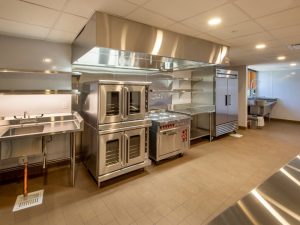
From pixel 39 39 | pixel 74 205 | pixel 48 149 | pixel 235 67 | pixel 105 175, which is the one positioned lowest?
pixel 74 205

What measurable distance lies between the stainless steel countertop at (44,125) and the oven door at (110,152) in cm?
40

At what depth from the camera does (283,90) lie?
26.2 feet

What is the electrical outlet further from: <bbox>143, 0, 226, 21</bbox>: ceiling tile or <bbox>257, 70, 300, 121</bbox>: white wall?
<bbox>257, 70, 300, 121</bbox>: white wall

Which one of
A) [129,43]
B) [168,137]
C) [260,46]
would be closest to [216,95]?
[260,46]

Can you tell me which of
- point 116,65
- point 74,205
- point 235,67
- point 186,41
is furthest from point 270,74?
point 74,205

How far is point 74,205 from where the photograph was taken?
2.18 m

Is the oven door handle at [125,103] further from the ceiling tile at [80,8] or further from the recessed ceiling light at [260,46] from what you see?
the recessed ceiling light at [260,46]

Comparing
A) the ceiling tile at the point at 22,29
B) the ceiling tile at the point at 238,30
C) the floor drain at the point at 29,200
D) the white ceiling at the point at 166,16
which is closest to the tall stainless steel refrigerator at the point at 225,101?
the ceiling tile at the point at 238,30

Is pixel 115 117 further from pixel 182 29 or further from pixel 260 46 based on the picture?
pixel 260 46

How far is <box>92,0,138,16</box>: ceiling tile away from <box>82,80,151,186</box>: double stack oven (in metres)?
0.89

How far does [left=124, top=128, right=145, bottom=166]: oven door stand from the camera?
9.18 feet

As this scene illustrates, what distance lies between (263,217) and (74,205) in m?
2.16

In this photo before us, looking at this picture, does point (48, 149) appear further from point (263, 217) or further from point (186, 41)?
point (263, 217)

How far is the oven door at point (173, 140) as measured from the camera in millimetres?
3303
